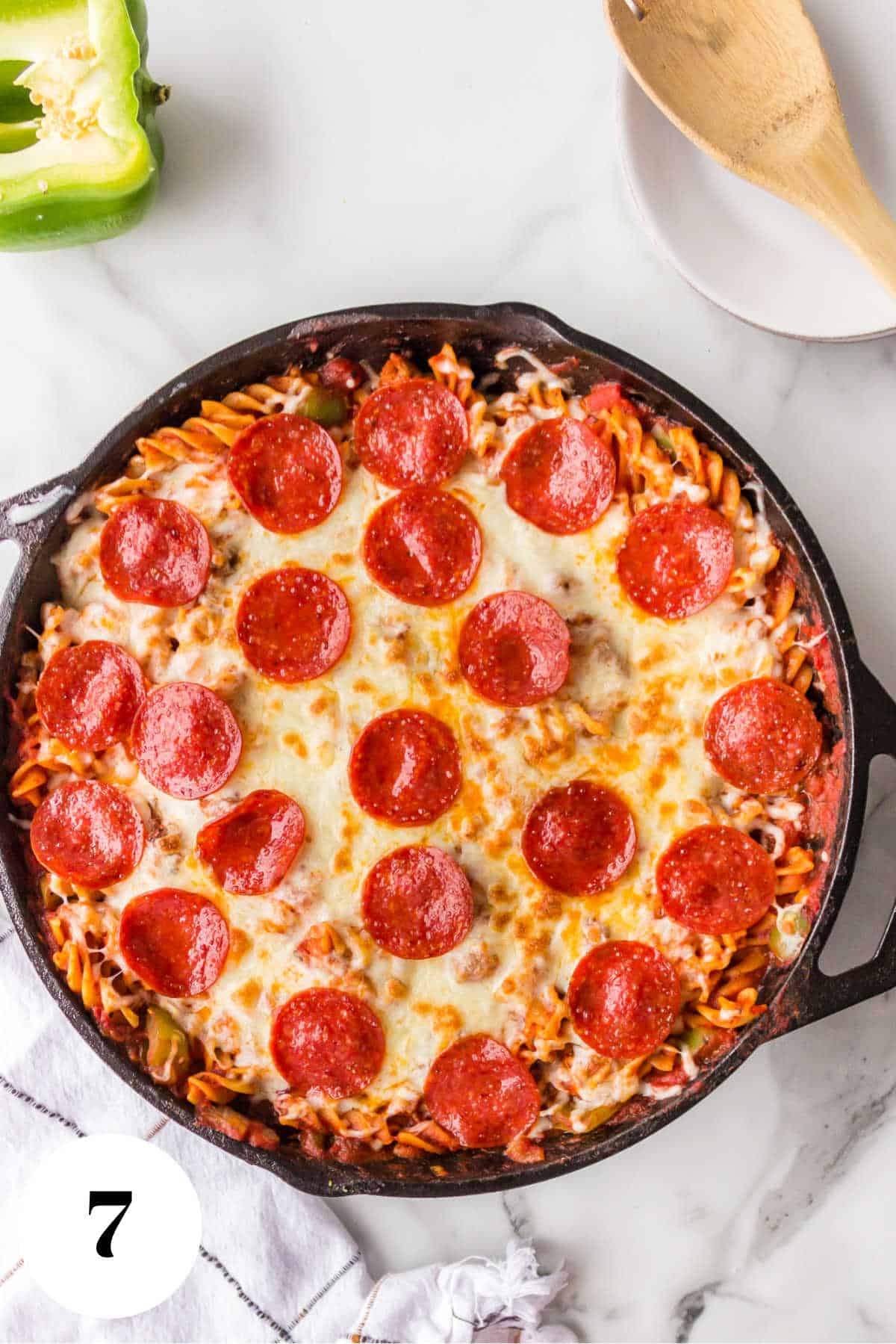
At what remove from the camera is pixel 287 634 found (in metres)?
3.06

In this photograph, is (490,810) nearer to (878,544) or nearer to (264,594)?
(264,594)

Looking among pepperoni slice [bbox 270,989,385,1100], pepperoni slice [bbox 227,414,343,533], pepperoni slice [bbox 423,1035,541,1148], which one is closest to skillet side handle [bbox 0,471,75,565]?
pepperoni slice [bbox 227,414,343,533]

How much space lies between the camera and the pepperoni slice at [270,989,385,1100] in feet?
9.98

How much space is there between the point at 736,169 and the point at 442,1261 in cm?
325

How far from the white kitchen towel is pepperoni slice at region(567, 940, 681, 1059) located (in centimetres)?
91

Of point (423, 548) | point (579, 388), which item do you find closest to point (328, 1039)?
point (423, 548)

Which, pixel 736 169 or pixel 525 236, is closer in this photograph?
pixel 736 169

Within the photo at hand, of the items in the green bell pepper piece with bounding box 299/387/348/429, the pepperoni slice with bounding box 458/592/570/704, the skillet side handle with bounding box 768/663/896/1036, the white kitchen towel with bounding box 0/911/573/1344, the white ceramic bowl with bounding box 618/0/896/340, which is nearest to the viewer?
the skillet side handle with bounding box 768/663/896/1036

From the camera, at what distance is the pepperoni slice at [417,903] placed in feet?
9.95

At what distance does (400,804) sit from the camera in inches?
120

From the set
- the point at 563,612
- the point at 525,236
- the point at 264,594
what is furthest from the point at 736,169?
the point at 264,594

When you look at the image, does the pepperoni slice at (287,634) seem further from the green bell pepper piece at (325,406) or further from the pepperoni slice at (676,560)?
the pepperoni slice at (676,560)

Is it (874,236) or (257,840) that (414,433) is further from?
(874,236)

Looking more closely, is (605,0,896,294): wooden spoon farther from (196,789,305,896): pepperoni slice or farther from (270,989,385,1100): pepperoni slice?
(270,989,385,1100): pepperoni slice
